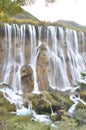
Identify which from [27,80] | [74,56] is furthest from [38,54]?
[74,56]

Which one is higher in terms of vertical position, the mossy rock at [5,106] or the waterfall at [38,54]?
the waterfall at [38,54]

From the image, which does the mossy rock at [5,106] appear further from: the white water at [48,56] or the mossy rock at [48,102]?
the white water at [48,56]

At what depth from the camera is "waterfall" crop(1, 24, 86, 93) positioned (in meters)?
30.1

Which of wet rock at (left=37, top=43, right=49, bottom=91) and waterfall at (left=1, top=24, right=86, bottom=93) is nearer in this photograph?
wet rock at (left=37, top=43, right=49, bottom=91)

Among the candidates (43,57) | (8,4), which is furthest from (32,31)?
(8,4)

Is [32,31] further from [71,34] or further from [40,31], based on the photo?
[71,34]

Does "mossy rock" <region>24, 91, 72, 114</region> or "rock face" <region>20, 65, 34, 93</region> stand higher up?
"rock face" <region>20, 65, 34, 93</region>

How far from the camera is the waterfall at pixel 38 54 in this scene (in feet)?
98.6

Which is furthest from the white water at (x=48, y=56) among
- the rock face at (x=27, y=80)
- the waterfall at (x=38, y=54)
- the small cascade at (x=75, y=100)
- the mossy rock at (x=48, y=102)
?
the mossy rock at (x=48, y=102)

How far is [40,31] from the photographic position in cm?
3222

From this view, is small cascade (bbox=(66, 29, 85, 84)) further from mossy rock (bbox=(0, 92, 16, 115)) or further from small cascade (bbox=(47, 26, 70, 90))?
mossy rock (bbox=(0, 92, 16, 115))

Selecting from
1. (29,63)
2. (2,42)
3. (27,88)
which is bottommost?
(27,88)

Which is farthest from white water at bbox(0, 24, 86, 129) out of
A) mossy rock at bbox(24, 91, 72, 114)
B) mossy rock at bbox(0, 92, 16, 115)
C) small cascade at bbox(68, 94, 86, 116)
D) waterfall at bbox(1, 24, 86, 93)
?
mossy rock at bbox(0, 92, 16, 115)

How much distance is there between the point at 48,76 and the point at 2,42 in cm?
503
